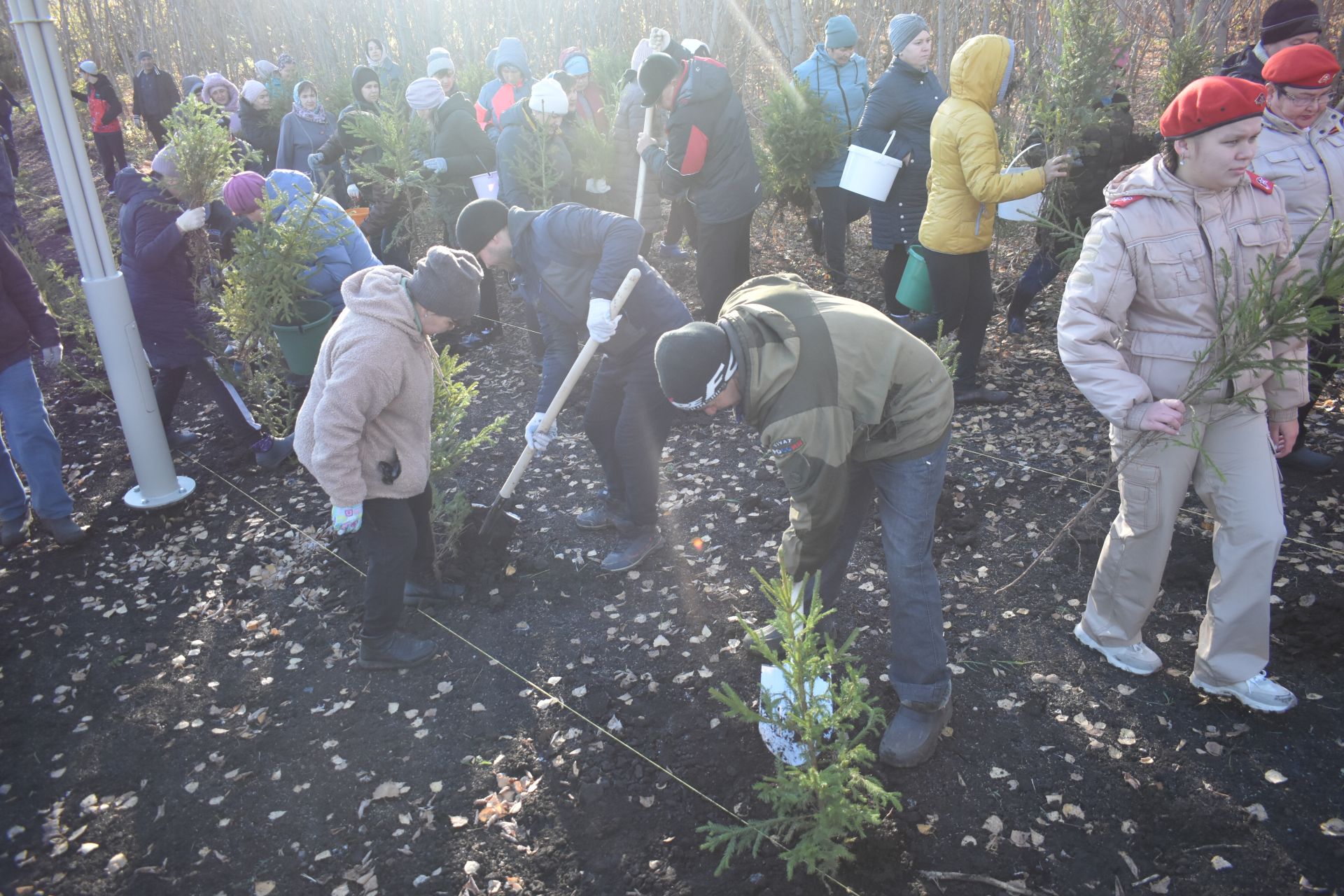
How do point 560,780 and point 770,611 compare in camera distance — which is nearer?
point 560,780

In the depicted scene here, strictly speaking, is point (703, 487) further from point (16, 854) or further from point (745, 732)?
point (16, 854)

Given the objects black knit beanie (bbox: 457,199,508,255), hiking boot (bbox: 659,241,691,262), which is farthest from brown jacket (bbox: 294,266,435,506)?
hiking boot (bbox: 659,241,691,262)

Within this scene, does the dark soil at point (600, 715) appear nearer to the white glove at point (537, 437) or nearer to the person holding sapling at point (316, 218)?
the white glove at point (537, 437)

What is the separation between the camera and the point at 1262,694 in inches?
111

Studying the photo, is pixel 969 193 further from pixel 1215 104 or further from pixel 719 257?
pixel 1215 104

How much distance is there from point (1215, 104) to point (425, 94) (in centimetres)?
621

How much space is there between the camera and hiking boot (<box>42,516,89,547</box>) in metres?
4.53

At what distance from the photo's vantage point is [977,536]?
3947 mm

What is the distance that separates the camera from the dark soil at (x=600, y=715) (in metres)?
2.59

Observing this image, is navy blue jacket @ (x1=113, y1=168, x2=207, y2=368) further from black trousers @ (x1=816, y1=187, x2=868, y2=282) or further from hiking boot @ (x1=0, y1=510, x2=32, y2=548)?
black trousers @ (x1=816, y1=187, x2=868, y2=282)

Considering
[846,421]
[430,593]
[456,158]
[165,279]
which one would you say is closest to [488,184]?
[456,158]

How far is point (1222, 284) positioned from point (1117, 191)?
17.3 inches

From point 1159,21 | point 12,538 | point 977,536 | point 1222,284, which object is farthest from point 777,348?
point 1159,21

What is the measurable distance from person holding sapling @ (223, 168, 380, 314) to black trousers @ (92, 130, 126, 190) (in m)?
9.81
